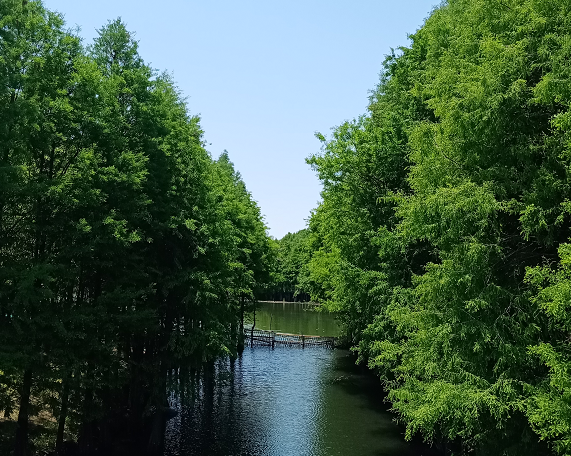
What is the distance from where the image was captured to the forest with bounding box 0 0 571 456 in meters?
11.1

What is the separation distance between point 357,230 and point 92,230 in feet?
38.2

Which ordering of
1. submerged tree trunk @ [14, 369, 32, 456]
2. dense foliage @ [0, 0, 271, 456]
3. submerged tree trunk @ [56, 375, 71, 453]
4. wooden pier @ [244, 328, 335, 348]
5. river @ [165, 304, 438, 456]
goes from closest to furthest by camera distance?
dense foliage @ [0, 0, 271, 456] < submerged tree trunk @ [14, 369, 32, 456] < submerged tree trunk @ [56, 375, 71, 453] < river @ [165, 304, 438, 456] < wooden pier @ [244, 328, 335, 348]

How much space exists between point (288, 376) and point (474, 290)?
23.2 m

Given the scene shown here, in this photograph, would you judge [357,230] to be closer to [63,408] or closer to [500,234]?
[500,234]

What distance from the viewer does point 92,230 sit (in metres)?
15.8

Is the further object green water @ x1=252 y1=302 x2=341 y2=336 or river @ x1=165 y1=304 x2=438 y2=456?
green water @ x1=252 y1=302 x2=341 y2=336

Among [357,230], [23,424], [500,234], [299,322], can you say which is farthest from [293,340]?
[500,234]

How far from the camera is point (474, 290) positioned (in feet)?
39.4

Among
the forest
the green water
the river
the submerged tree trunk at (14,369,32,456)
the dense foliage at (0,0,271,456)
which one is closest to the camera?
the forest

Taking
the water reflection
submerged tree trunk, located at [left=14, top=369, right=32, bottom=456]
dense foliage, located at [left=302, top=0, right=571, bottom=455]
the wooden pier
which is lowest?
the water reflection

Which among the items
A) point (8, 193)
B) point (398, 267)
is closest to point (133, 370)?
point (8, 193)

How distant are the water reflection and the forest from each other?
2.20m

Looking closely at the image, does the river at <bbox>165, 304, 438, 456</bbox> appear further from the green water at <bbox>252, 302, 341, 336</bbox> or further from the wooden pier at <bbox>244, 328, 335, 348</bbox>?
the green water at <bbox>252, 302, 341, 336</bbox>

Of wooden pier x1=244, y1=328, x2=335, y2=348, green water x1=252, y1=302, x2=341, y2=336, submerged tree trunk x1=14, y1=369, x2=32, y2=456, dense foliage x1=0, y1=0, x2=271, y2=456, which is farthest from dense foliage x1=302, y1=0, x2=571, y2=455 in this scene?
green water x1=252, y1=302, x2=341, y2=336
